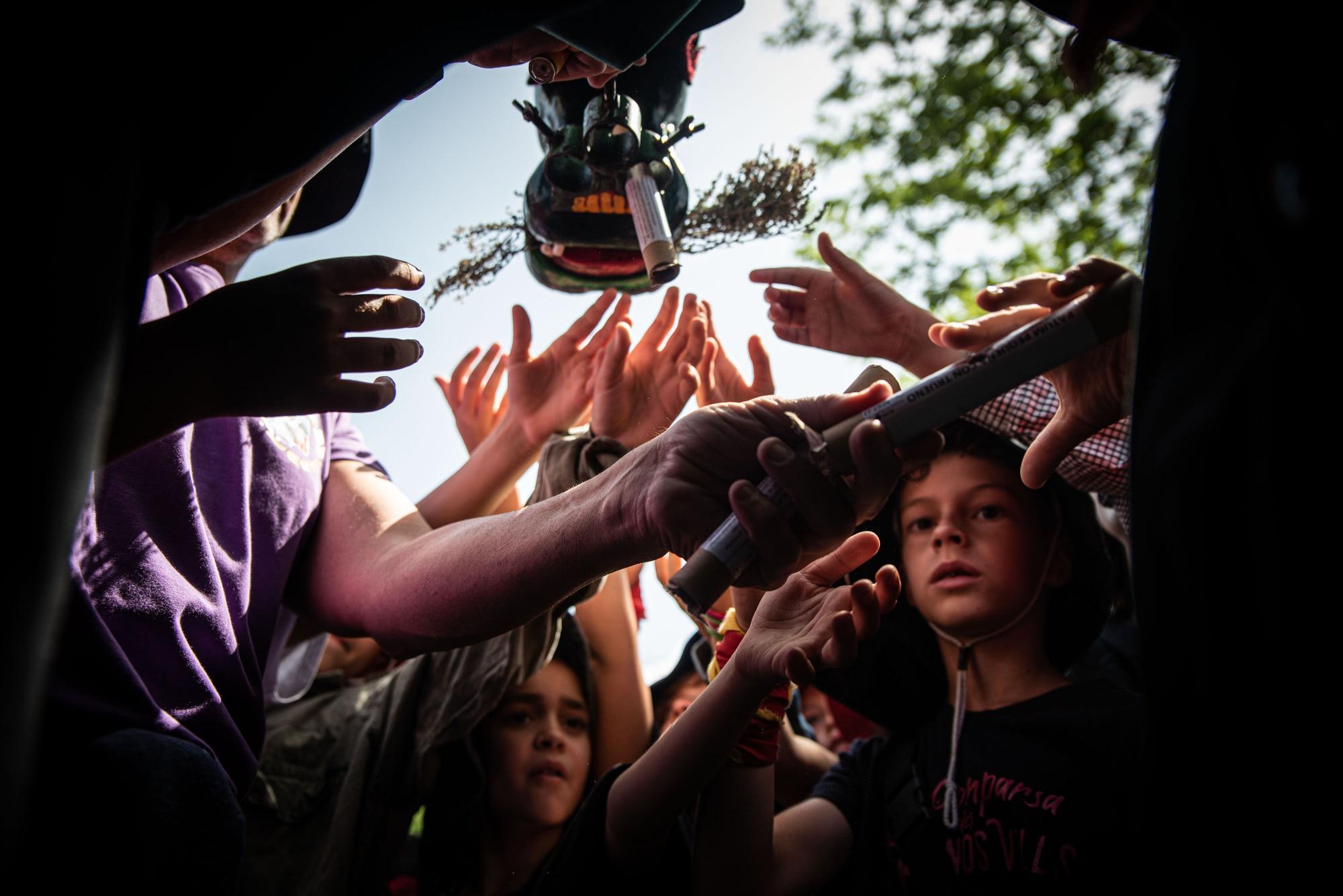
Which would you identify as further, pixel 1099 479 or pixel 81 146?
pixel 1099 479

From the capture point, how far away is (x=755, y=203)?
5.05 feet

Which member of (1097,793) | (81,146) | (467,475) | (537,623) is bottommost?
(1097,793)

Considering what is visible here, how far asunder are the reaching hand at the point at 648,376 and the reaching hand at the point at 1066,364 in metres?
0.75

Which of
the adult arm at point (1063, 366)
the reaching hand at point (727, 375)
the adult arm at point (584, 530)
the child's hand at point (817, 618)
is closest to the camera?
the adult arm at point (584, 530)

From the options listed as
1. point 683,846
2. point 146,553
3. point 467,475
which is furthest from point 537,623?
point 146,553

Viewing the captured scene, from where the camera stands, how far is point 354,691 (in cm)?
235

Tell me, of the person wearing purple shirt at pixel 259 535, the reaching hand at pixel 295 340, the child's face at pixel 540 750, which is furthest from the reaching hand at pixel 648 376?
the reaching hand at pixel 295 340

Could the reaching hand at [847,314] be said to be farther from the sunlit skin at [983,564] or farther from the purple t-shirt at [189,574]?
the purple t-shirt at [189,574]

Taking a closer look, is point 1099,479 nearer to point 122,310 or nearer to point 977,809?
point 977,809

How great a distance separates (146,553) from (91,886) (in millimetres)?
501

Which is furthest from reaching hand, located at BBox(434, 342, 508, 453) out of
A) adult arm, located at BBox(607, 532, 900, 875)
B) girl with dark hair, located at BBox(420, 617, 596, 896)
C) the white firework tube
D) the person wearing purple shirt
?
adult arm, located at BBox(607, 532, 900, 875)

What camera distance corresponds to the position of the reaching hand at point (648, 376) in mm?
1839

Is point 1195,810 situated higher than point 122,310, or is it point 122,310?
point 122,310

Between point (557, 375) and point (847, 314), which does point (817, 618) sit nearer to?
point (847, 314)
